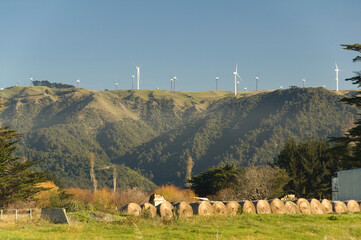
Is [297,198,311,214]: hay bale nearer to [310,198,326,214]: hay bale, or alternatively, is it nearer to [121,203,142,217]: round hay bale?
[310,198,326,214]: hay bale

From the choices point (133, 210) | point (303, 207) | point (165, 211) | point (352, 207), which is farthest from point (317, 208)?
point (133, 210)

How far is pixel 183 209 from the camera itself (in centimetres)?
3419

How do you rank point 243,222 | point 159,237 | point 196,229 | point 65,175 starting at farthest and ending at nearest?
point 65,175, point 243,222, point 196,229, point 159,237

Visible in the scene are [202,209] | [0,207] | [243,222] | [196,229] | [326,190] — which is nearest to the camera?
[196,229]

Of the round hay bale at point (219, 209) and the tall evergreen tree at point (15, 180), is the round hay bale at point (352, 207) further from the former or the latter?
the tall evergreen tree at point (15, 180)

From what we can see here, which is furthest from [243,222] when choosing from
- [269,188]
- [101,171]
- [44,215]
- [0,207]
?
[101,171]

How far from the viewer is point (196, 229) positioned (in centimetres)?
2734

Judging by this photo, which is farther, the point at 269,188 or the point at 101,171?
the point at 101,171

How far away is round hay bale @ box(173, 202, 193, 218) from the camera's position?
3378 cm

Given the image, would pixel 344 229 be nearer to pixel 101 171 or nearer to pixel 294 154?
pixel 294 154

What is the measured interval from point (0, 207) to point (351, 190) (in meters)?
34.8

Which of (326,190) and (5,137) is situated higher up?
(5,137)

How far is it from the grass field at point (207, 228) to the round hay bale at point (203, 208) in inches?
82.6

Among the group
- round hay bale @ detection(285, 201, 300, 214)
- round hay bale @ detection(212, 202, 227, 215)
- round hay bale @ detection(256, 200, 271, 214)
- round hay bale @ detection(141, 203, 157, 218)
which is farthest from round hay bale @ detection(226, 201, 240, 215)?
round hay bale @ detection(141, 203, 157, 218)
